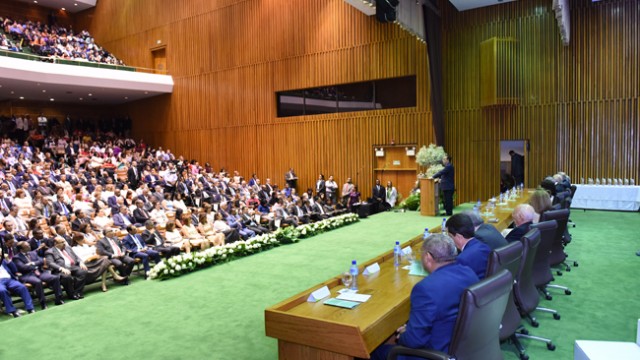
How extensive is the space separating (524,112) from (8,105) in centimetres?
1916

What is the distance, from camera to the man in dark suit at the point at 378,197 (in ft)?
41.4

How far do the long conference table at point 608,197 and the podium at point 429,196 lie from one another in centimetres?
305

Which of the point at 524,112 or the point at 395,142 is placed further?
the point at 395,142

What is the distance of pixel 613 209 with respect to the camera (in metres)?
10.7

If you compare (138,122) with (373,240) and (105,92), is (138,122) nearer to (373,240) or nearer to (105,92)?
(105,92)

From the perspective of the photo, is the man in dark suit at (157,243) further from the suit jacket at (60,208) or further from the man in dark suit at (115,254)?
the suit jacket at (60,208)

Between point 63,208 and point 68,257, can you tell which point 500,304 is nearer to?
point 68,257

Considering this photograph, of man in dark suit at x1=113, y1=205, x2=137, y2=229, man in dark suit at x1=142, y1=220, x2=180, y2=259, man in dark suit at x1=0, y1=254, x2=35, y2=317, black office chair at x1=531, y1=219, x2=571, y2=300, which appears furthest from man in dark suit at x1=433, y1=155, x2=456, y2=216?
man in dark suit at x1=0, y1=254, x2=35, y2=317

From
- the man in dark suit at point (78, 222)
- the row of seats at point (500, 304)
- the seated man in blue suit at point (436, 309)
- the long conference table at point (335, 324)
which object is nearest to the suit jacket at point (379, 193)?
the man in dark suit at point (78, 222)

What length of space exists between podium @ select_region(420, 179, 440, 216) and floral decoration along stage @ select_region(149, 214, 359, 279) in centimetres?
199

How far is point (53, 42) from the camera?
1738 cm

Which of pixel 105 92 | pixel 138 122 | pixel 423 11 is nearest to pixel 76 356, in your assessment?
pixel 423 11

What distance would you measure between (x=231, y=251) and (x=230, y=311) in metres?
2.59

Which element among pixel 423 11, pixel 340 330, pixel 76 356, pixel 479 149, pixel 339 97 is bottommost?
pixel 76 356
